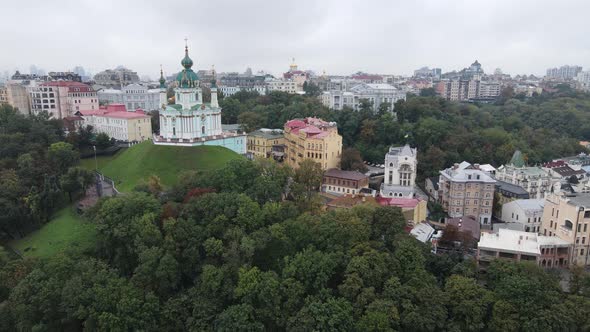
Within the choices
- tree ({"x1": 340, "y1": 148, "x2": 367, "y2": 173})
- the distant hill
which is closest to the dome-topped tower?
the distant hill

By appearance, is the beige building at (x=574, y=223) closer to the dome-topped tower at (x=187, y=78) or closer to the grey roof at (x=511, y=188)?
the grey roof at (x=511, y=188)

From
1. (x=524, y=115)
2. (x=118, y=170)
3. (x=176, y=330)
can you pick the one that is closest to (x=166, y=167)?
(x=118, y=170)

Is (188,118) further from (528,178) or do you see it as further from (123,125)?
(528,178)

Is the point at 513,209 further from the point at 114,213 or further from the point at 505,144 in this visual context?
the point at 114,213

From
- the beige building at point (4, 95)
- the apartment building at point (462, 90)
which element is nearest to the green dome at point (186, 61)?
the beige building at point (4, 95)

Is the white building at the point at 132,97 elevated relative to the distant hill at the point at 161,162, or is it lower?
elevated

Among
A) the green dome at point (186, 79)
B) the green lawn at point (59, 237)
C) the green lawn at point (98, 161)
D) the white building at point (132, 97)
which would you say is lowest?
the green lawn at point (59, 237)

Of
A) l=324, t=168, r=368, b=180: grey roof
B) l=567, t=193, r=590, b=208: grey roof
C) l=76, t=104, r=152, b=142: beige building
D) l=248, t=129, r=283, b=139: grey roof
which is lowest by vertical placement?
l=324, t=168, r=368, b=180: grey roof

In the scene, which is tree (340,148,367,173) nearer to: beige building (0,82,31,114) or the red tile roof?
the red tile roof
